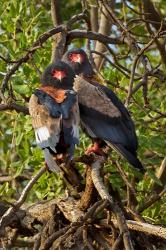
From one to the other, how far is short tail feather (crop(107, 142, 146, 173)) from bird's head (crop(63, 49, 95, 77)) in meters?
1.04

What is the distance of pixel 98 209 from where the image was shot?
429 cm

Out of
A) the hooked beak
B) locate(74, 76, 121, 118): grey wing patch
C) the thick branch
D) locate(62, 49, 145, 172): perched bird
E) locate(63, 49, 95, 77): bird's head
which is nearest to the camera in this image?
the thick branch

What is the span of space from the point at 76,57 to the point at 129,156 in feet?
5.77

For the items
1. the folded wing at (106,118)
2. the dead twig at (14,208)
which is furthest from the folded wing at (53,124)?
the folded wing at (106,118)

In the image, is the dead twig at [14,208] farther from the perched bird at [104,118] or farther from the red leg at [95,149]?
the perched bird at [104,118]

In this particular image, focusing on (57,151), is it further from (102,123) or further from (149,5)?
(149,5)

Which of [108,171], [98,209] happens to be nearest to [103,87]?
[108,171]

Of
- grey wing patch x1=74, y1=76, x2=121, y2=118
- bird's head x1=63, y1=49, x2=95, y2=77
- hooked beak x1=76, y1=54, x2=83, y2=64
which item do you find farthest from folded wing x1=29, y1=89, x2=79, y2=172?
hooked beak x1=76, y1=54, x2=83, y2=64

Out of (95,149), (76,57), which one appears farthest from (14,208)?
(76,57)

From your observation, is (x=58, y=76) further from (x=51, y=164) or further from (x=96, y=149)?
(x=51, y=164)

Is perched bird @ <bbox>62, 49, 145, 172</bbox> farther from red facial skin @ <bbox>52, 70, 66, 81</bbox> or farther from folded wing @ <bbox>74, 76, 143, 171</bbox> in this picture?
red facial skin @ <bbox>52, 70, 66, 81</bbox>

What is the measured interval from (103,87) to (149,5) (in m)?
1.48

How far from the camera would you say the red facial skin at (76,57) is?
22.8 ft

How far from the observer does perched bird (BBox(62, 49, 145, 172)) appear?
5777 mm
